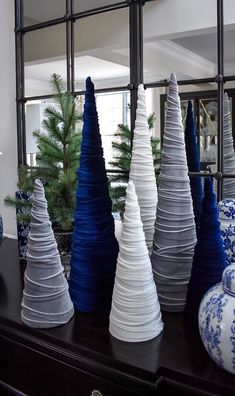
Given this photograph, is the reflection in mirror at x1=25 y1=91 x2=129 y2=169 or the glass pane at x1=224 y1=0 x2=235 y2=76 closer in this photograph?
the glass pane at x1=224 y1=0 x2=235 y2=76

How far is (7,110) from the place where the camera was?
1562 millimetres

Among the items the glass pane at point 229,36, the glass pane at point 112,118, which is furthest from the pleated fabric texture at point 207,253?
the glass pane at point 112,118

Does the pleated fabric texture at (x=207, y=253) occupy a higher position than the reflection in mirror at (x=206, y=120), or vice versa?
the reflection in mirror at (x=206, y=120)

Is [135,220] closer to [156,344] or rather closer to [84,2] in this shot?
[156,344]

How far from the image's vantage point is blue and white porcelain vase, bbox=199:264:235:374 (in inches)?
23.5

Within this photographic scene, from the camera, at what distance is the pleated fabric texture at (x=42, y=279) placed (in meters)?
0.81

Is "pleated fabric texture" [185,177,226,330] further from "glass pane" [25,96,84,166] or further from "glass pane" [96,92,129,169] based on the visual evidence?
"glass pane" [25,96,84,166]

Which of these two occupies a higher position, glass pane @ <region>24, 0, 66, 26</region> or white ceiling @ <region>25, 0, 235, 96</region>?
glass pane @ <region>24, 0, 66, 26</region>

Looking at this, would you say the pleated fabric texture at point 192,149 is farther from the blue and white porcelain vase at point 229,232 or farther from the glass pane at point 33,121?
the glass pane at point 33,121

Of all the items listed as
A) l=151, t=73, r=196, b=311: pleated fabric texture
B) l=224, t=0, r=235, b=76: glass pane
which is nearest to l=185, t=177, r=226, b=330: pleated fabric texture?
l=151, t=73, r=196, b=311: pleated fabric texture

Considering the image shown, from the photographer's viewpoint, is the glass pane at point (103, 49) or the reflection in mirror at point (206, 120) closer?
the reflection in mirror at point (206, 120)

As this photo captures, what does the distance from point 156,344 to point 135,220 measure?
0.24 metres

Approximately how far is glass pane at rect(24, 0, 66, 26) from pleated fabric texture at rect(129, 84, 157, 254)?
0.64m

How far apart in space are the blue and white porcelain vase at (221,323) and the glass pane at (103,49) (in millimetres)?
788
